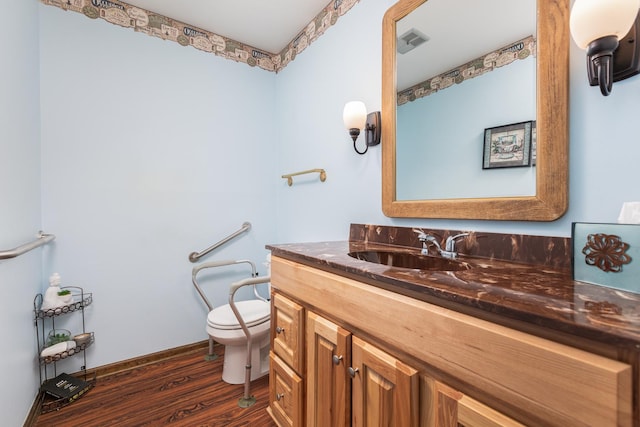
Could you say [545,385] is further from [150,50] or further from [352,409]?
[150,50]

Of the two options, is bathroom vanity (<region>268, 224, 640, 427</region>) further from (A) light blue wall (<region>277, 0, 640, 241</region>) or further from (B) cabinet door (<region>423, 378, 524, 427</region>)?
(A) light blue wall (<region>277, 0, 640, 241</region>)

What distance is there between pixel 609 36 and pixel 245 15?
2036 mm

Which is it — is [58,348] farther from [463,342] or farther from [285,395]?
[463,342]

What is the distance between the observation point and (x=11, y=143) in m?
1.22

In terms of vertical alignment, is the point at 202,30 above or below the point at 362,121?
above

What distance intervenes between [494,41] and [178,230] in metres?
2.16

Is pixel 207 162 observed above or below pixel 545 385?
above

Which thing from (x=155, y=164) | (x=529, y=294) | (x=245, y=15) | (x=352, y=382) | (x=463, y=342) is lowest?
(x=352, y=382)

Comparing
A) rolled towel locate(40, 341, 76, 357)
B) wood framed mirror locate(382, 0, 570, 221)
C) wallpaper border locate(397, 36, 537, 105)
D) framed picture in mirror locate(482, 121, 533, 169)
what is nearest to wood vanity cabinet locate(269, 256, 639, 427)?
wood framed mirror locate(382, 0, 570, 221)

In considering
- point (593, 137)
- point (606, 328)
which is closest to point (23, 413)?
point (606, 328)

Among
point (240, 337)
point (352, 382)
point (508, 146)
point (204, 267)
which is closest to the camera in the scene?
point (352, 382)

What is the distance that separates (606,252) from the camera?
62cm

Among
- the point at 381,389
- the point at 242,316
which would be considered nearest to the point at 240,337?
the point at 242,316

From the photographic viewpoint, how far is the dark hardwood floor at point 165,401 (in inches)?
56.0
